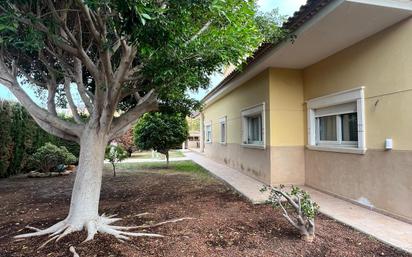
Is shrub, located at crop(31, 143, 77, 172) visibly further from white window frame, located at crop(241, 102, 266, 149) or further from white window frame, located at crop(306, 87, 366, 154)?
white window frame, located at crop(306, 87, 366, 154)

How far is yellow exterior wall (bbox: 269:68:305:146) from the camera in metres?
8.16

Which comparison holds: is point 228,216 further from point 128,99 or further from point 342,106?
point 128,99

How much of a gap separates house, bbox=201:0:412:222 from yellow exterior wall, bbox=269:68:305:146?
3cm

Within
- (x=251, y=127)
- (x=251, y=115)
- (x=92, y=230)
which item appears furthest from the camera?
(x=251, y=127)

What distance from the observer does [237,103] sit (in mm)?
11789

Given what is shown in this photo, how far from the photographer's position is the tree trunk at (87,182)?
4766mm

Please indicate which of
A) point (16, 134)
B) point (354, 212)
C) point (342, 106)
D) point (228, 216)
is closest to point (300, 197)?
point (228, 216)

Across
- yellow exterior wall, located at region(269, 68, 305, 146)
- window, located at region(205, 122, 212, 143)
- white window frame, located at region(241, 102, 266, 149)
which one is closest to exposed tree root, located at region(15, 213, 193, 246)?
yellow exterior wall, located at region(269, 68, 305, 146)

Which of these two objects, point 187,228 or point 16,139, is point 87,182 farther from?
point 16,139

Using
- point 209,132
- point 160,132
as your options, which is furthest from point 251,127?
point 209,132

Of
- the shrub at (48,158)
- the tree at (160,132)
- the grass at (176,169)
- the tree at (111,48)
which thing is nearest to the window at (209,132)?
the grass at (176,169)

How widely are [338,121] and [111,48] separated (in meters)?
5.91

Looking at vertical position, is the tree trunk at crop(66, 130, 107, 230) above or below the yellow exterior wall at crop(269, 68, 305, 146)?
below

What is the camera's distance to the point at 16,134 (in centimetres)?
1173
